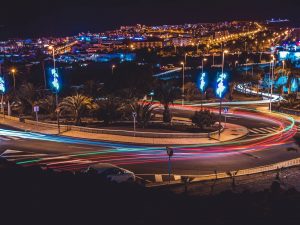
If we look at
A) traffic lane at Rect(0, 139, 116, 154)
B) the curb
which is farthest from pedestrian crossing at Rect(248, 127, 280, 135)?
traffic lane at Rect(0, 139, 116, 154)

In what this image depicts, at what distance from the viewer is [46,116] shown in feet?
132

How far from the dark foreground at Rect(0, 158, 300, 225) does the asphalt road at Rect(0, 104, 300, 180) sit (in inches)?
391

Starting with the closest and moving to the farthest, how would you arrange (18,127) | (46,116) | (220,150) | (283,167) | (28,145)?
1. (283,167)
2. (220,150)
3. (28,145)
4. (18,127)
5. (46,116)

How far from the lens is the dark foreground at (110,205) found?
30.0 ft

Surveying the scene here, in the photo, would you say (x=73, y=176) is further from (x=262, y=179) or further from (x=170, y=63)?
(x=170, y=63)

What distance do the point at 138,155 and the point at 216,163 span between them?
496cm

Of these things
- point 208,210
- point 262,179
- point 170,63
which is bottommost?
point 262,179

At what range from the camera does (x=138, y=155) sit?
25141 mm

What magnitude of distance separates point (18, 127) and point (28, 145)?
740 centimetres

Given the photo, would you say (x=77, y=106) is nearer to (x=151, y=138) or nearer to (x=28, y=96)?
(x=151, y=138)

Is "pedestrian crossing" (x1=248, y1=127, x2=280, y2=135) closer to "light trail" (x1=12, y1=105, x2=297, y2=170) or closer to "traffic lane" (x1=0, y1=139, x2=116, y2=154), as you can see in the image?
"light trail" (x1=12, y1=105, x2=297, y2=170)

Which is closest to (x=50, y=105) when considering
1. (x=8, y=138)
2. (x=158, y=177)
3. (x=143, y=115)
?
(x=8, y=138)

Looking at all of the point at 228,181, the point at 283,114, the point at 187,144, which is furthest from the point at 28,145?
the point at 283,114

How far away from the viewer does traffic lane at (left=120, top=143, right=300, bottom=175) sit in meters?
21.9
